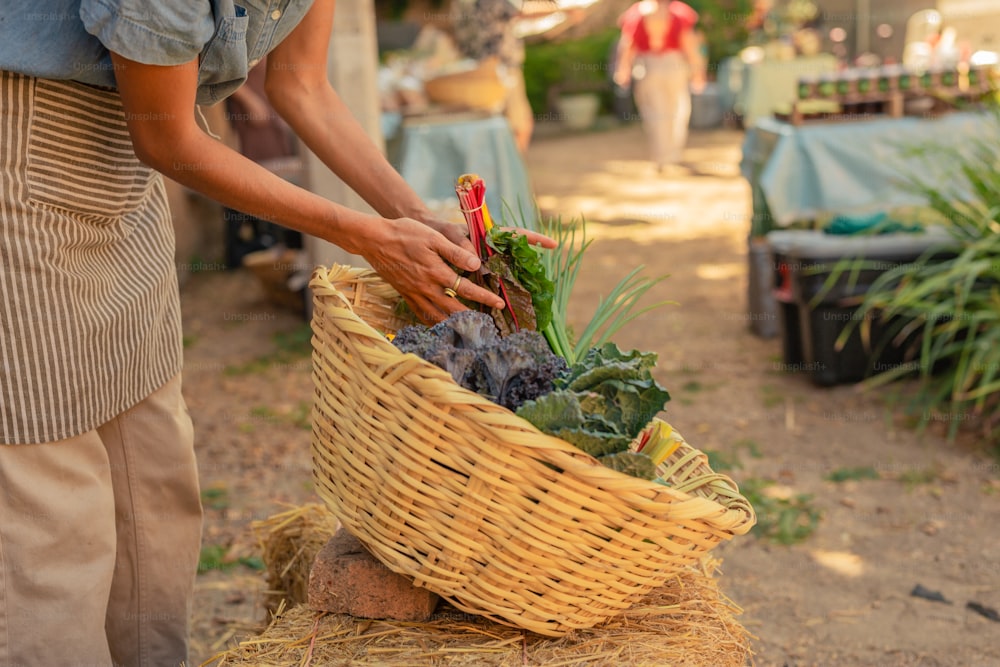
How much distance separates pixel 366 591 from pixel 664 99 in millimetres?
9846

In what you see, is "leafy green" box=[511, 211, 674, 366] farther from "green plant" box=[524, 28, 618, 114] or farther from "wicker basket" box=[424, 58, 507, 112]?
"green plant" box=[524, 28, 618, 114]

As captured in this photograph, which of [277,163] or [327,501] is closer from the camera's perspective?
[327,501]

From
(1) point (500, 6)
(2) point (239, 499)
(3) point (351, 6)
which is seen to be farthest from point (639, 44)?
(2) point (239, 499)

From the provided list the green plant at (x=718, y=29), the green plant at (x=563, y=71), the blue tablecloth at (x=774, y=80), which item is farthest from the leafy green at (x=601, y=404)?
the green plant at (x=718, y=29)

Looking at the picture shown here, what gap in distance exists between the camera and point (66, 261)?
64.1 inches

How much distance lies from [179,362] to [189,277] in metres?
5.61

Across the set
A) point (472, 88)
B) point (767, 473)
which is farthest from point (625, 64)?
point (767, 473)

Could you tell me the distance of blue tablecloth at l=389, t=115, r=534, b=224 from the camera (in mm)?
6312

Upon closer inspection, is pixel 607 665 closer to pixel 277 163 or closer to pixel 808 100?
pixel 808 100

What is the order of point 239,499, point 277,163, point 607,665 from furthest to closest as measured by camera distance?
point 277,163
point 239,499
point 607,665

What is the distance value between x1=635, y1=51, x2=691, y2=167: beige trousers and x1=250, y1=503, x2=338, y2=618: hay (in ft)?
29.5

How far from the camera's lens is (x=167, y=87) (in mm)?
1438

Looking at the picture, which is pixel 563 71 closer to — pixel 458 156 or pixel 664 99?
pixel 664 99

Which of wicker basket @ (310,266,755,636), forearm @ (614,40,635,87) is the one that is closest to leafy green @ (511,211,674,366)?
wicker basket @ (310,266,755,636)
